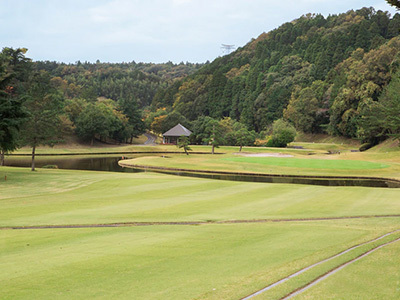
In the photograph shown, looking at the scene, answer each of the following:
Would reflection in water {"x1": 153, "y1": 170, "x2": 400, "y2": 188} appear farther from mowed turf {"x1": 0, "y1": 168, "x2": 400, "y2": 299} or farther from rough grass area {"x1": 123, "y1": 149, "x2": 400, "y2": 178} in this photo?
mowed turf {"x1": 0, "y1": 168, "x2": 400, "y2": 299}

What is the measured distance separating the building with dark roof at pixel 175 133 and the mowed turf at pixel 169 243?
89.0 meters

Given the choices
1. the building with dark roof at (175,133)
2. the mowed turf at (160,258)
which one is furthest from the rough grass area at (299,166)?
the building with dark roof at (175,133)

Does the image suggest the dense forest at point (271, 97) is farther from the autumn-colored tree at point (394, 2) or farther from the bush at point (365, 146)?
the autumn-colored tree at point (394, 2)

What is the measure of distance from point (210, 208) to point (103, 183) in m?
14.4

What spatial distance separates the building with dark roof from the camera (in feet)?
373

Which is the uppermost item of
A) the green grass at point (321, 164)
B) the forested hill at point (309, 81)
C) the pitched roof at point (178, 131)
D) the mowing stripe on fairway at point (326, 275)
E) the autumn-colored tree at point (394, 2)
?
the forested hill at point (309, 81)

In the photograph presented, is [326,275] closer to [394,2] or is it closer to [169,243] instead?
[169,243]

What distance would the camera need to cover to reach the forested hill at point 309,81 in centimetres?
9144

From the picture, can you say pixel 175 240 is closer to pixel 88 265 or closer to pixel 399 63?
pixel 88 265

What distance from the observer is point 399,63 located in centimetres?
8125

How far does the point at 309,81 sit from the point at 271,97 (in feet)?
43.0

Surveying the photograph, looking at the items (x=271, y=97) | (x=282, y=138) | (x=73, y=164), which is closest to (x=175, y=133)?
(x=282, y=138)

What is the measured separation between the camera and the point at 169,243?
11.1m

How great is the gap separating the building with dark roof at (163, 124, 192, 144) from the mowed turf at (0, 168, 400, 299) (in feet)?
292
